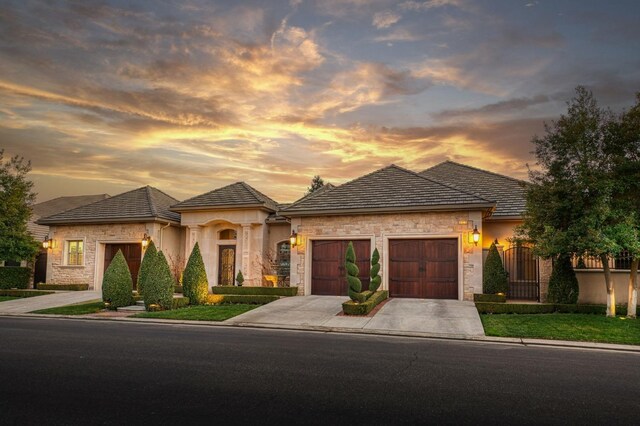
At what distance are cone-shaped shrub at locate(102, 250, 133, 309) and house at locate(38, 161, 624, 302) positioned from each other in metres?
6.30

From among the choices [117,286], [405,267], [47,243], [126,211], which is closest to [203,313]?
[117,286]

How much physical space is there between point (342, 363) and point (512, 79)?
13365 millimetres

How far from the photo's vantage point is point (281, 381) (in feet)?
20.7

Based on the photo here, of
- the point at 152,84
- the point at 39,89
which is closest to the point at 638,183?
the point at 152,84

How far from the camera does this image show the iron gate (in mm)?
18625

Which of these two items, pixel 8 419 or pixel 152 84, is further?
pixel 152 84

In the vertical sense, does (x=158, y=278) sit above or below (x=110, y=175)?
below

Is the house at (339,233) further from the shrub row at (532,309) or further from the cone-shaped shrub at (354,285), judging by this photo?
the cone-shaped shrub at (354,285)

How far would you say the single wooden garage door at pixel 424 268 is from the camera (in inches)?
711

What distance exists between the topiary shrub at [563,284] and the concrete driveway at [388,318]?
115 inches

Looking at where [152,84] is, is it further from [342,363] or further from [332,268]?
[342,363]

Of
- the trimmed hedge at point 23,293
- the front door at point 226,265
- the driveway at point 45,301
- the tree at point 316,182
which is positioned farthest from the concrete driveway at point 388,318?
the tree at point 316,182

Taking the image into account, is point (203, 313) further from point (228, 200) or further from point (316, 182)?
point (316, 182)

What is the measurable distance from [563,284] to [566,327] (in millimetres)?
4004
